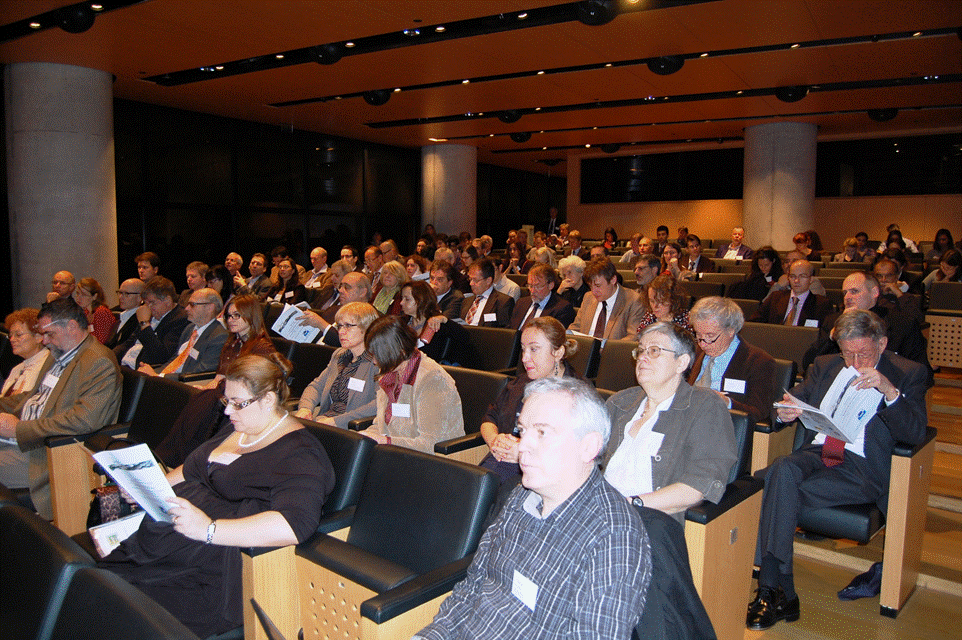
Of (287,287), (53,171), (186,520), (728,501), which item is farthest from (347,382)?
(53,171)

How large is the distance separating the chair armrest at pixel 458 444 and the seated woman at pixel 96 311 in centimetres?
427

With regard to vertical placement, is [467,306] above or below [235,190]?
below

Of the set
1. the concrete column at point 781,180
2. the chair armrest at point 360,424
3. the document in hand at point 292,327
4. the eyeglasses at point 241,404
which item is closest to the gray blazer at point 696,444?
the eyeglasses at point 241,404

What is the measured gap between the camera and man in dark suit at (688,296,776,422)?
3225 mm

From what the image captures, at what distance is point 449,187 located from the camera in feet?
47.2

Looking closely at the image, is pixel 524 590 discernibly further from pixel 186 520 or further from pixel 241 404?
pixel 241 404

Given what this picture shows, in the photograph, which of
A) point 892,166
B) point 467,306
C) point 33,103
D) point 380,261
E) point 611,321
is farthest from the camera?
point 892,166

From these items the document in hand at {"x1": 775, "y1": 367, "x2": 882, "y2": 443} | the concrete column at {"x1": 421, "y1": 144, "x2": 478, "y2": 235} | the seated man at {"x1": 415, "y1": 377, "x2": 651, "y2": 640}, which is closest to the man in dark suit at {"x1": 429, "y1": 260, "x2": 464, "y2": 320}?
the document in hand at {"x1": 775, "y1": 367, "x2": 882, "y2": 443}

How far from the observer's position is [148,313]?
19.1ft

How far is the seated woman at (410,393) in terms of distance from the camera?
3.15 meters

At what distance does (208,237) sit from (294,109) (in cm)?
273

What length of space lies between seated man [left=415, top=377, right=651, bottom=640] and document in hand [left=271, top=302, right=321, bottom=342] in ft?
11.5

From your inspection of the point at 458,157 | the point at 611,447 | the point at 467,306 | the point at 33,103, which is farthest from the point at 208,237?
the point at 611,447

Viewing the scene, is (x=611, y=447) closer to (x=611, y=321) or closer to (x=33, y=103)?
(x=611, y=321)
